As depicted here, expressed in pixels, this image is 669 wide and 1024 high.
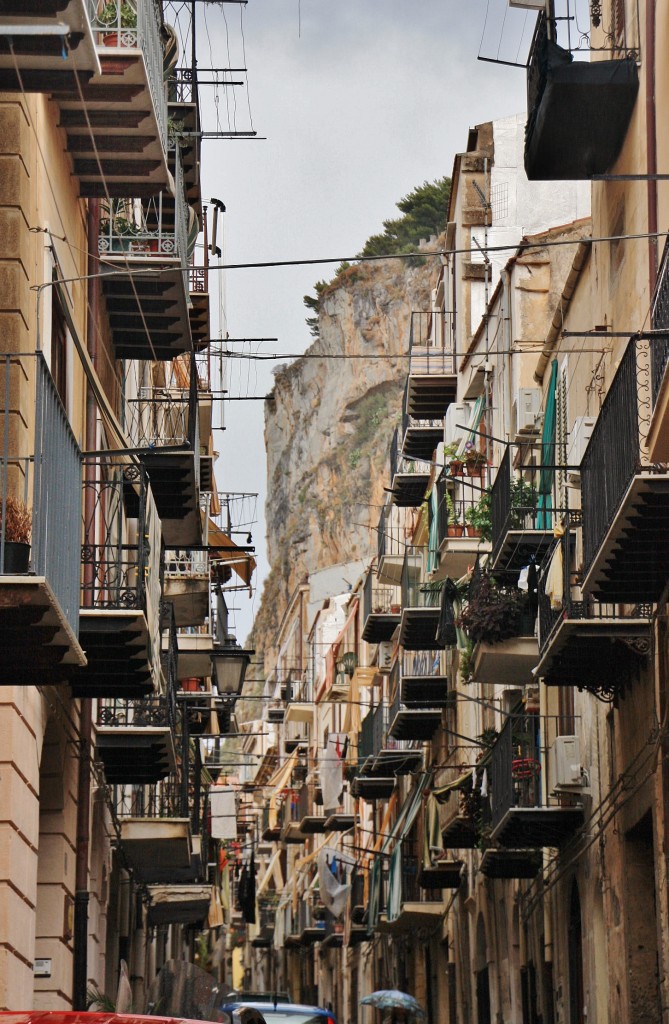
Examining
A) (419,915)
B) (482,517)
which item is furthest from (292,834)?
(482,517)

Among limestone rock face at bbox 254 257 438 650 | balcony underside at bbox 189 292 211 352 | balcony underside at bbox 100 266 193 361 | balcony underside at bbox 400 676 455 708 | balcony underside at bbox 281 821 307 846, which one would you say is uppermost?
limestone rock face at bbox 254 257 438 650

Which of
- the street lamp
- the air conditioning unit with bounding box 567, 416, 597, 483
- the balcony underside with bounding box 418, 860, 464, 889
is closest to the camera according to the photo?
the air conditioning unit with bounding box 567, 416, 597, 483

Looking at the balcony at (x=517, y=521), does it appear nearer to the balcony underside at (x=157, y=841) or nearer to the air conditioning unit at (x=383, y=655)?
the balcony underside at (x=157, y=841)

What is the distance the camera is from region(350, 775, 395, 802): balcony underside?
4078 centimetres

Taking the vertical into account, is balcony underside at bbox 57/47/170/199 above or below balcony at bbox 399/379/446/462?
above

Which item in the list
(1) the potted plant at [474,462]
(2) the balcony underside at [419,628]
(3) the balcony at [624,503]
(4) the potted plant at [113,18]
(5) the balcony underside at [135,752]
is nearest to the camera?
(3) the balcony at [624,503]

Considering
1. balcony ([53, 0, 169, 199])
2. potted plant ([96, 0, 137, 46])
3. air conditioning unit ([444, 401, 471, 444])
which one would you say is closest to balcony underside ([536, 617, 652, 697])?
balcony ([53, 0, 169, 199])

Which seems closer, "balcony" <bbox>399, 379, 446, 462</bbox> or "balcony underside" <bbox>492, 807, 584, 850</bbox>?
"balcony underside" <bbox>492, 807, 584, 850</bbox>

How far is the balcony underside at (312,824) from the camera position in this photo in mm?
55406

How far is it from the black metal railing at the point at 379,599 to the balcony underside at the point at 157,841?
12.0m

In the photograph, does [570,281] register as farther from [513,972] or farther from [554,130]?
[513,972]

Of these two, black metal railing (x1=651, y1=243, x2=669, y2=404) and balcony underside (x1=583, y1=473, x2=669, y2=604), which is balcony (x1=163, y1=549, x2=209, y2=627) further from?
black metal railing (x1=651, y1=243, x2=669, y2=404)

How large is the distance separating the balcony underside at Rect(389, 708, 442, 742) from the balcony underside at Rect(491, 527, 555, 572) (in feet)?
39.3

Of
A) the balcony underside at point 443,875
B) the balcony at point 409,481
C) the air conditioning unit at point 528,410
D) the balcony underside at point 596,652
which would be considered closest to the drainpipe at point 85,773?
the balcony underside at point 596,652
